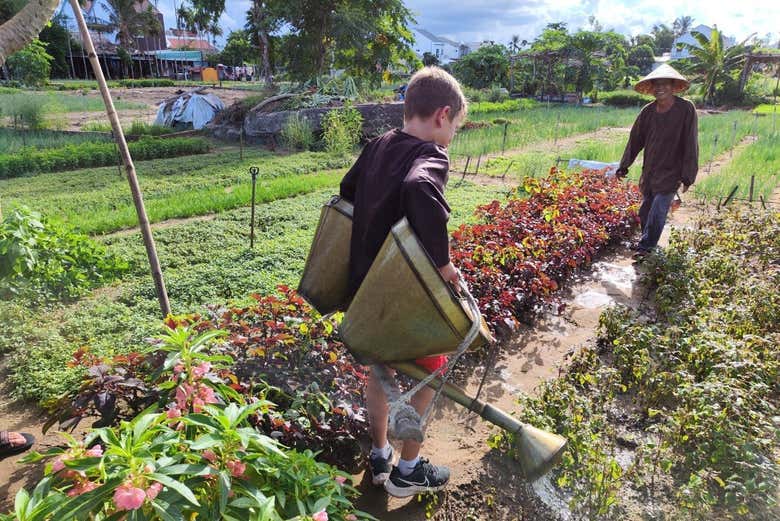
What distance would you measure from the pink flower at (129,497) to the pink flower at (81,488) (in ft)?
0.52

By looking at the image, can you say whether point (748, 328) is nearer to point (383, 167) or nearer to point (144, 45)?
point (383, 167)

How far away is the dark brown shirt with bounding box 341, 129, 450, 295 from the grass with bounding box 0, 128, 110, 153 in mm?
11715

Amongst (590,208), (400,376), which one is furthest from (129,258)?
(590,208)

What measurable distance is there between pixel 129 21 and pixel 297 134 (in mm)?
40920

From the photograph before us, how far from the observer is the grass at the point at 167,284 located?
3137 mm

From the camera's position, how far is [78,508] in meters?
1.06

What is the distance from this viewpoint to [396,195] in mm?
1739

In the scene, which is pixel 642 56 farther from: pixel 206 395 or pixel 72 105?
pixel 206 395

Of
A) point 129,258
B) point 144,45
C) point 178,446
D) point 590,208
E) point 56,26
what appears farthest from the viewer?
point 144,45

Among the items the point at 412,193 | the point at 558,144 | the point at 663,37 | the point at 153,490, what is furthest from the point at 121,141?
the point at 663,37

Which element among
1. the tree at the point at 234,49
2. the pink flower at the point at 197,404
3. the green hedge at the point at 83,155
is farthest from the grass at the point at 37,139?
the tree at the point at 234,49

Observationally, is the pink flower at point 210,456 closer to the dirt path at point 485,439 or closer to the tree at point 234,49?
the dirt path at point 485,439

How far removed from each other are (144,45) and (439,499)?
190ft

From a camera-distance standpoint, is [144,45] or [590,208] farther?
[144,45]
